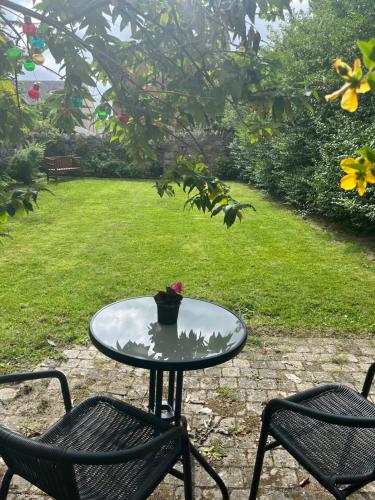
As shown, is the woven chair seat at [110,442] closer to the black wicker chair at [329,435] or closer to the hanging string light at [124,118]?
the black wicker chair at [329,435]

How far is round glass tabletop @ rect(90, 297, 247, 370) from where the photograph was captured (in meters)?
1.84

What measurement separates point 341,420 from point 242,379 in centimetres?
161

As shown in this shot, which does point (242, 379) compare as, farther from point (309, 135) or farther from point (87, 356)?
point (309, 135)

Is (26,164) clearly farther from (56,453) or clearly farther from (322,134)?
(56,453)

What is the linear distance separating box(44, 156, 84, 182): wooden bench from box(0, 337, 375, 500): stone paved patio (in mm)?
12374

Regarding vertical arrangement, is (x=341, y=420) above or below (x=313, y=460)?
above

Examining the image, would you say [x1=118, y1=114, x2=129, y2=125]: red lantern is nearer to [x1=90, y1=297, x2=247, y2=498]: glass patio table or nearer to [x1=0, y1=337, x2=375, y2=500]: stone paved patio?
[x1=90, y1=297, x2=247, y2=498]: glass patio table

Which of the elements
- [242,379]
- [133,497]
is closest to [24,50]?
[133,497]

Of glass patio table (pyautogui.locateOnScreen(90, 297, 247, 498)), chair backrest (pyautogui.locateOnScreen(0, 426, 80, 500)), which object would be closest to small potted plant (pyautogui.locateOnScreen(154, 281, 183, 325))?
glass patio table (pyautogui.locateOnScreen(90, 297, 247, 498))

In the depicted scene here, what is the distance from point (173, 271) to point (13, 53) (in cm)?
395

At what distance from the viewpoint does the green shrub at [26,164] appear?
42.2ft

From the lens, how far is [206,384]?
297 centimetres

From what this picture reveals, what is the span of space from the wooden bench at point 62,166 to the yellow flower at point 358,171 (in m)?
14.7

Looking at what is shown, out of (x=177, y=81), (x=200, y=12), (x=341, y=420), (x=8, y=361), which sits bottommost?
(x=8, y=361)
